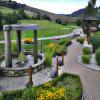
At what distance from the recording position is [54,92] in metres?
15.0

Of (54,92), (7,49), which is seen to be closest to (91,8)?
(7,49)

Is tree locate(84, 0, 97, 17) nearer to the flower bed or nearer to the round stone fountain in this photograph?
Result: the round stone fountain

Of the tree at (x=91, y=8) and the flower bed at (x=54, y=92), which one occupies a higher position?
the tree at (x=91, y=8)

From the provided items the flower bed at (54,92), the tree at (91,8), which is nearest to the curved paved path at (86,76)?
the flower bed at (54,92)

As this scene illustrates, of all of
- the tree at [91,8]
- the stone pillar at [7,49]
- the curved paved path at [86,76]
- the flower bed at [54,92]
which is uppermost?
the tree at [91,8]

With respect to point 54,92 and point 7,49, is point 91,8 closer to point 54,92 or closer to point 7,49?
point 7,49

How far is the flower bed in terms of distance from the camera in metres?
14.7

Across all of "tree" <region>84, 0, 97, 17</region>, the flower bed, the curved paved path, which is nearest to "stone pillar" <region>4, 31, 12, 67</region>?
the curved paved path

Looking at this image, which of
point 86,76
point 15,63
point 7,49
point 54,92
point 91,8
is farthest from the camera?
point 91,8

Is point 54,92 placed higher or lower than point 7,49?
lower

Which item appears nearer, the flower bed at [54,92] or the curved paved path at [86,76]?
the flower bed at [54,92]

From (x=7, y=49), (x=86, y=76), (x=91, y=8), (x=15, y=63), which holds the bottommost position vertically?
(x=86, y=76)

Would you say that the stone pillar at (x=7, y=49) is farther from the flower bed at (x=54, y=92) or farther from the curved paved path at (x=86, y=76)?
the flower bed at (x=54, y=92)

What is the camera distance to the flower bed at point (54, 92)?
1468 cm
